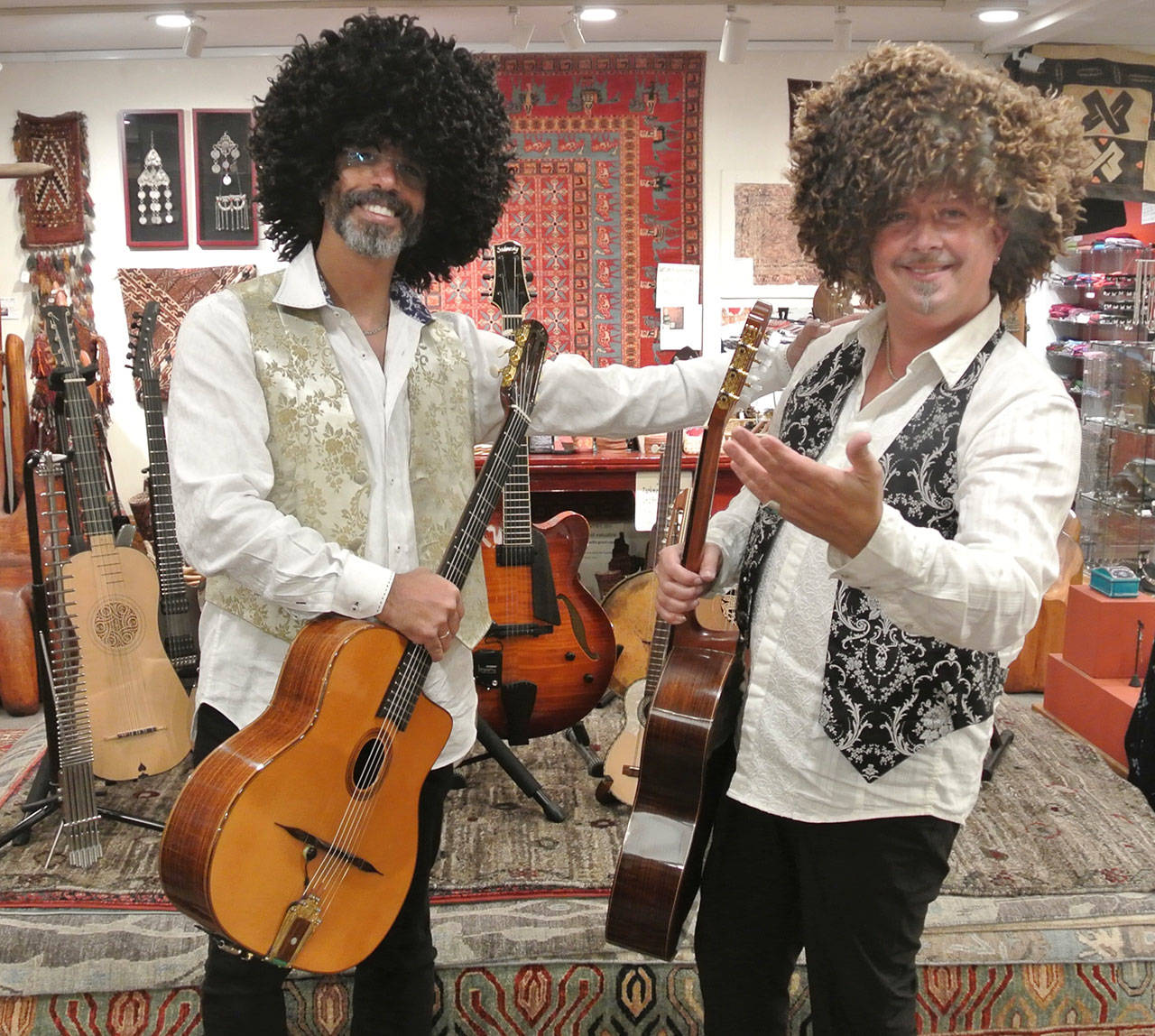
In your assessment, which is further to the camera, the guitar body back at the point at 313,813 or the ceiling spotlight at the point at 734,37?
the ceiling spotlight at the point at 734,37

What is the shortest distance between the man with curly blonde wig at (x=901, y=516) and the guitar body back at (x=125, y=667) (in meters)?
1.95

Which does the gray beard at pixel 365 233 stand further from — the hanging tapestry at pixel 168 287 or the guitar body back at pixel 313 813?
the hanging tapestry at pixel 168 287

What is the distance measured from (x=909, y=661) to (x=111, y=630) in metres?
2.34

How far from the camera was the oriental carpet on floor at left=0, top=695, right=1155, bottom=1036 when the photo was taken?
2326mm

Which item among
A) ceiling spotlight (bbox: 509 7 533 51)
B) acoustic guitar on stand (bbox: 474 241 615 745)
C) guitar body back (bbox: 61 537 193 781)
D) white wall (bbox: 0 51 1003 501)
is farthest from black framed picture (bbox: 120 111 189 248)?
acoustic guitar on stand (bbox: 474 241 615 745)

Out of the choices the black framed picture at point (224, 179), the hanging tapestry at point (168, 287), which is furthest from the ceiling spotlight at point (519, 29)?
the hanging tapestry at point (168, 287)

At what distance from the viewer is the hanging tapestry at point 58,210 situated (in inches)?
201

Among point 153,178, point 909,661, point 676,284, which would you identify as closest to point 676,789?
point 909,661

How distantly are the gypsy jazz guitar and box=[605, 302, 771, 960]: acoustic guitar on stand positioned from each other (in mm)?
352

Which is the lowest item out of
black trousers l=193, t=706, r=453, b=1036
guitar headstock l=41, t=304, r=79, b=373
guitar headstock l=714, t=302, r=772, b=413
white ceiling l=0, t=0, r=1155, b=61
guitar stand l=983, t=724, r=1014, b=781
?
guitar stand l=983, t=724, r=1014, b=781

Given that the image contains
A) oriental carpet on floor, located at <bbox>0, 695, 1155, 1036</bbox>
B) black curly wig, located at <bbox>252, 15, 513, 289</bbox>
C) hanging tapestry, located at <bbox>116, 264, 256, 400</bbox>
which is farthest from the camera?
hanging tapestry, located at <bbox>116, 264, 256, 400</bbox>

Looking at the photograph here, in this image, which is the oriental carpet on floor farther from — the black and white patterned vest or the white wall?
the white wall

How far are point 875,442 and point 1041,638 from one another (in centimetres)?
305

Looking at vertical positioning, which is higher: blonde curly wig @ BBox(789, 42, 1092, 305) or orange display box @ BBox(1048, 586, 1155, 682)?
blonde curly wig @ BBox(789, 42, 1092, 305)
